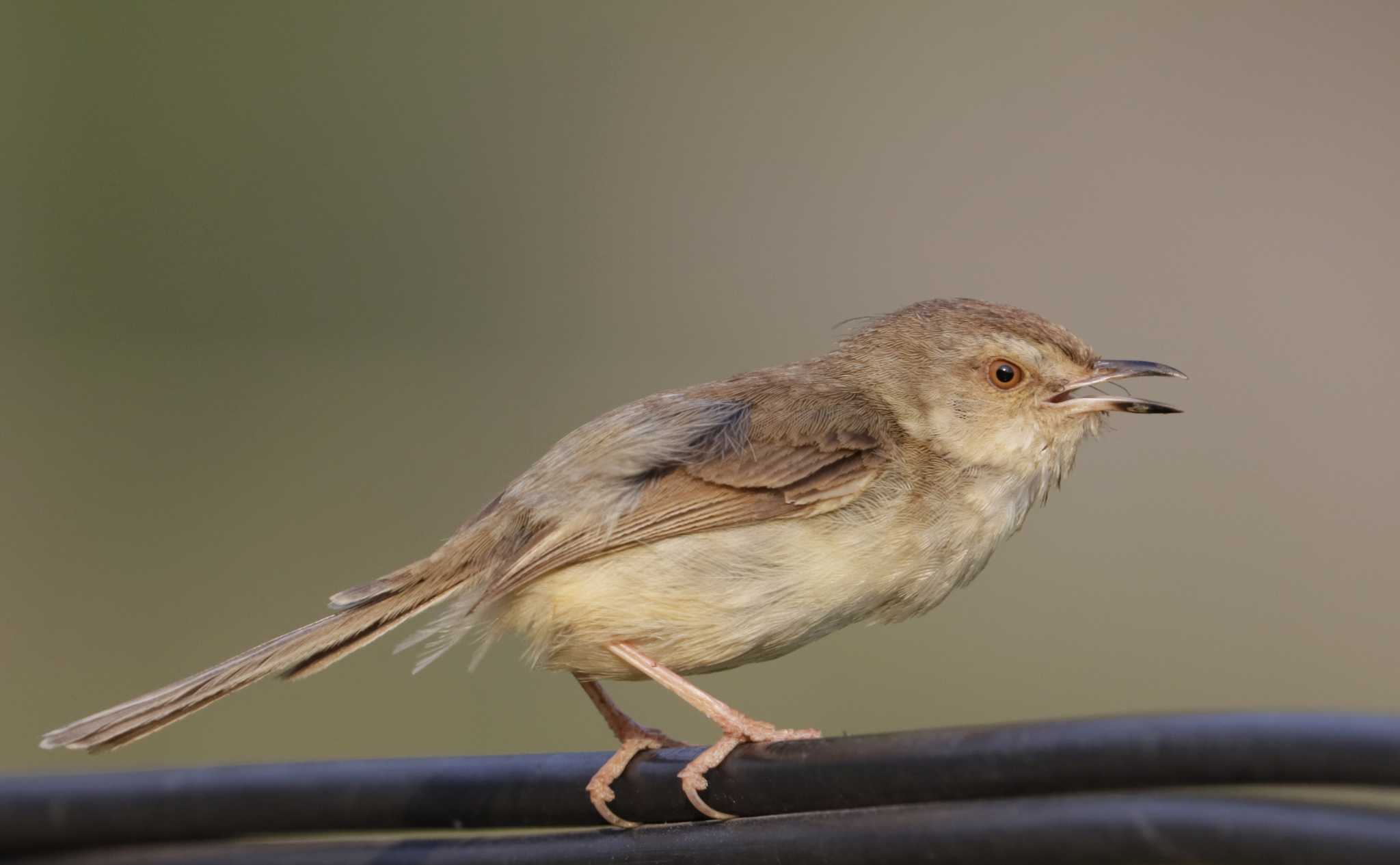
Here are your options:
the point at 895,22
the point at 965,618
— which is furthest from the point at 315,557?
the point at 895,22

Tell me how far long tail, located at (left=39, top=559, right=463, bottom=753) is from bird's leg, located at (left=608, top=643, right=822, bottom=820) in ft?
1.87

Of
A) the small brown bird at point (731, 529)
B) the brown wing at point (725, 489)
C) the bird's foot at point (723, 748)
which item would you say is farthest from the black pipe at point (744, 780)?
the brown wing at point (725, 489)

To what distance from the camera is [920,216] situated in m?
12.2

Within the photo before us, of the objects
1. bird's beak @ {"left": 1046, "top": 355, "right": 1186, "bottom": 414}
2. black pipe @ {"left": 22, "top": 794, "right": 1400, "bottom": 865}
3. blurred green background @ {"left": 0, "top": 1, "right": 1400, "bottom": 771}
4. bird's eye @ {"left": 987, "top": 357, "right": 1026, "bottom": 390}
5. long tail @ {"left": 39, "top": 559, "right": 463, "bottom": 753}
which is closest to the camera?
black pipe @ {"left": 22, "top": 794, "right": 1400, "bottom": 865}

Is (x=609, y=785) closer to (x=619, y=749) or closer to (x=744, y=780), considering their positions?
(x=619, y=749)

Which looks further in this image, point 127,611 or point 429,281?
point 429,281

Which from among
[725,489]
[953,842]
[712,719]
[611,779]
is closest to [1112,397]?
[725,489]

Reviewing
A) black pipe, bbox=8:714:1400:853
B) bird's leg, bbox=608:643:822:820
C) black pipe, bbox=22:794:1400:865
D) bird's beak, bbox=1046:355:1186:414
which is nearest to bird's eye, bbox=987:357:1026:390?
bird's beak, bbox=1046:355:1186:414

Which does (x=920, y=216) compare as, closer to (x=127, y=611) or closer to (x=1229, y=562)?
(x=1229, y=562)

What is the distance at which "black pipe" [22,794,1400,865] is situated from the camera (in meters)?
1.76

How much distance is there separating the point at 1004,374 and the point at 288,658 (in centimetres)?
219

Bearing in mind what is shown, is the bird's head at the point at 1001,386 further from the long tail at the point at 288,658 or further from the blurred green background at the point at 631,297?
the blurred green background at the point at 631,297

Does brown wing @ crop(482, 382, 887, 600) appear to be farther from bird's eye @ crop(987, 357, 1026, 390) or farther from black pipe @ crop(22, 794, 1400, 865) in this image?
black pipe @ crop(22, 794, 1400, 865)

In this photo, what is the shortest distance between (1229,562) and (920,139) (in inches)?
177
